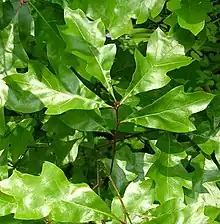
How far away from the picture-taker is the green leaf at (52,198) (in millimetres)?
1059

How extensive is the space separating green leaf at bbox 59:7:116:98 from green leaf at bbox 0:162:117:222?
22 centimetres

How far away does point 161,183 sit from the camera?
128 cm

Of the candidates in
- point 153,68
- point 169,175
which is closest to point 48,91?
point 153,68

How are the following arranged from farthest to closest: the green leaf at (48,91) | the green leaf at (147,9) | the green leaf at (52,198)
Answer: the green leaf at (147,9), the green leaf at (48,91), the green leaf at (52,198)

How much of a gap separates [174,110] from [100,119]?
166mm

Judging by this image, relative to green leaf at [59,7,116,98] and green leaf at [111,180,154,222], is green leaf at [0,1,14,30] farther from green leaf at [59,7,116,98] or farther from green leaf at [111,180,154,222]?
green leaf at [111,180,154,222]

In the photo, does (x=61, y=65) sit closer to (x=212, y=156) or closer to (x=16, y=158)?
(x=16, y=158)

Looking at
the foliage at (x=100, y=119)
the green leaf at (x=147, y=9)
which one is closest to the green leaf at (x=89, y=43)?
the foliage at (x=100, y=119)

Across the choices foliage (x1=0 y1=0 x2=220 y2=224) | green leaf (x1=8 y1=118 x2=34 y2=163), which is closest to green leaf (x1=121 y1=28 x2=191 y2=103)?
foliage (x1=0 y1=0 x2=220 y2=224)

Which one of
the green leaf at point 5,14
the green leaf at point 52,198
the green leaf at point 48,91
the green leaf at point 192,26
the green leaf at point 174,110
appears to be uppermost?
the green leaf at point 192,26

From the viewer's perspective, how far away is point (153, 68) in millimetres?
1201

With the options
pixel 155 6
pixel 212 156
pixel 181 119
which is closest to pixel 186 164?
pixel 212 156

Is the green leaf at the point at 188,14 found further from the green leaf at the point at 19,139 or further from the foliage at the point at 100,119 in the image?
the green leaf at the point at 19,139

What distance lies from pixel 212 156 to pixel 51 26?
517 mm
